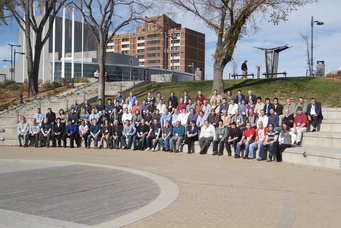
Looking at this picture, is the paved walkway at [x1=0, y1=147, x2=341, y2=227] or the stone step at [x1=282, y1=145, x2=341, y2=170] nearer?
the paved walkway at [x1=0, y1=147, x2=341, y2=227]

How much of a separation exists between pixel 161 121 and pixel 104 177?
27.5ft

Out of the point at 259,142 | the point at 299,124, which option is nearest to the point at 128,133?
the point at 259,142

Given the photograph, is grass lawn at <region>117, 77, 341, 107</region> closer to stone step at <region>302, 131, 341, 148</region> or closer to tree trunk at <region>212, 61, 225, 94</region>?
tree trunk at <region>212, 61, 225, 94</region>

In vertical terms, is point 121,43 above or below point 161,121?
A: above

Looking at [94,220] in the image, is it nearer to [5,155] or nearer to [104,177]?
[104,177]

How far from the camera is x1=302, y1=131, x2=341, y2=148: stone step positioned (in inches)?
591

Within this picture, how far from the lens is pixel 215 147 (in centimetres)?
1711

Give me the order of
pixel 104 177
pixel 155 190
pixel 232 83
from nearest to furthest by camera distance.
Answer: pixel 155 190 < pixel 104 177 < pixel 232 83

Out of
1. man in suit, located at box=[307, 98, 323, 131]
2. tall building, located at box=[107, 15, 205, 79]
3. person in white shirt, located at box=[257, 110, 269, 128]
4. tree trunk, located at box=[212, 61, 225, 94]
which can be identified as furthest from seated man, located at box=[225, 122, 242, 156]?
tall building, located at box=[107, 15, 205, 79]

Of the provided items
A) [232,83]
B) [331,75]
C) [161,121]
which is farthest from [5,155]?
[331,75]

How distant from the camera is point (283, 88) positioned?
26344 mm

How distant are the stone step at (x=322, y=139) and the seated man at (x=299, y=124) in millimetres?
324

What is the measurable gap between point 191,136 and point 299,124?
455 cm

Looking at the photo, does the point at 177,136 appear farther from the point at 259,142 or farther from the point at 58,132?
the point at 58,132
